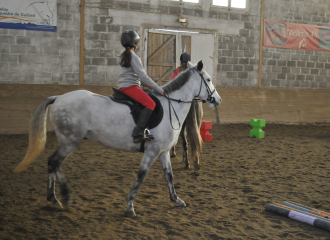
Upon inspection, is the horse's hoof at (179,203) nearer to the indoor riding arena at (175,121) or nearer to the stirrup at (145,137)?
the indoor riding arena at (175,121)

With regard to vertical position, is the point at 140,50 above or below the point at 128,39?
above

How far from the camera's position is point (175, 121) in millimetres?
3508

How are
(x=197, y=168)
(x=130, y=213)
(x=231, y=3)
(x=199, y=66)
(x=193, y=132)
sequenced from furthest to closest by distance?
1. (x=231, y=3)
2. (x=197, y=168)
3. (x=193, y=132)
4. (x=199, y=66)
5. (x=130, y=213)

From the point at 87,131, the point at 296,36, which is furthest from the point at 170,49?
the point at 87,131

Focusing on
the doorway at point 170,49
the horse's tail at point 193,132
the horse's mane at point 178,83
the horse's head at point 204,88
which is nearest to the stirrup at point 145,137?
the horse's mane at point 178,83

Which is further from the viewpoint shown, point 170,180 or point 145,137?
point 170,180

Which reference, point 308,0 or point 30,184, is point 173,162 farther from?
point 308,0

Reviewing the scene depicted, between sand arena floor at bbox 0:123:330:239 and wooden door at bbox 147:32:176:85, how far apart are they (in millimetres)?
3741

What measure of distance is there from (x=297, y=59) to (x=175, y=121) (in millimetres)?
9702

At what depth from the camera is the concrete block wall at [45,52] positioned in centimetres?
830

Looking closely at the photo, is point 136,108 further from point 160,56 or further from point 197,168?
point 160,56

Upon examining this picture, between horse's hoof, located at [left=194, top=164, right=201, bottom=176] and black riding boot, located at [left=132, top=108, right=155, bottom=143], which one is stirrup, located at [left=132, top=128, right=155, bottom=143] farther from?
horse's hoof, located at [left=194, top=164, right=201, bottom=176]

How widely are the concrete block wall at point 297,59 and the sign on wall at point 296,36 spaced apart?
164mm

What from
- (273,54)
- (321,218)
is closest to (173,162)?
(321,218)
